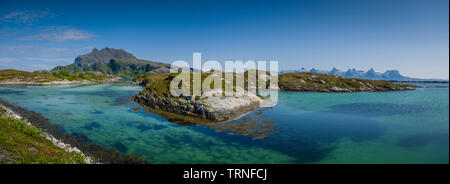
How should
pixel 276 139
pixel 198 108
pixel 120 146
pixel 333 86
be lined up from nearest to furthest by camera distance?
1. pixel 120 146
2. pixel 276 139
3. pixel 198 108
4. pixel 333 86

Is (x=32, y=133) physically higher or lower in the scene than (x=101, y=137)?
higher

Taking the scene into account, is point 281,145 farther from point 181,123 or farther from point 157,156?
point 181,123

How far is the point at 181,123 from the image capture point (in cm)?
2659

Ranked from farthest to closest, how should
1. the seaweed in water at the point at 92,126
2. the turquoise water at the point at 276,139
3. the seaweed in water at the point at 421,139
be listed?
the seaweed in water at the point at 92,126 < the seaweed in water at the point at 421,139 < the turquoise water at the point at 276,139

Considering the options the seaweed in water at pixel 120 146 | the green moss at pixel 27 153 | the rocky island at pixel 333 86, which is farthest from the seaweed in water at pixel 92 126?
the rocky island at pixel 333 86

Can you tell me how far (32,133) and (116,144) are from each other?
7.35 metres

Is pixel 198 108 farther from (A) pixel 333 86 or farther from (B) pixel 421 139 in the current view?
(A) pixel 333 86

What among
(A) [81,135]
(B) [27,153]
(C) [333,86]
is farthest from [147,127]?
(C) [333,86]

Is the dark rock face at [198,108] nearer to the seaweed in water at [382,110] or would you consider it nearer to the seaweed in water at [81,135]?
the seaweed in water at [81,135]

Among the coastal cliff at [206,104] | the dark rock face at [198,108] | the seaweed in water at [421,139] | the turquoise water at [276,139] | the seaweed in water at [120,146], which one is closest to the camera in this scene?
the turquoise water at [276,139]

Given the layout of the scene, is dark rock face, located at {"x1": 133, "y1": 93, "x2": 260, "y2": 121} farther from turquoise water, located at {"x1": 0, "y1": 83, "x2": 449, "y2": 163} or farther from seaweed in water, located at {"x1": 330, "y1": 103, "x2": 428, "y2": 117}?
seaweed in water, located at {"x1": 330, "y1": 103, "x2": 428, "y2": 117}

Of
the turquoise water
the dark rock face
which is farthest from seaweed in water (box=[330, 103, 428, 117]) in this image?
the dark rock face

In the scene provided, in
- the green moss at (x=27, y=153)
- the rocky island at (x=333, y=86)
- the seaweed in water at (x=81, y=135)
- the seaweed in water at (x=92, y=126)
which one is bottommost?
the seaweed in water at (x=81, y=135)
